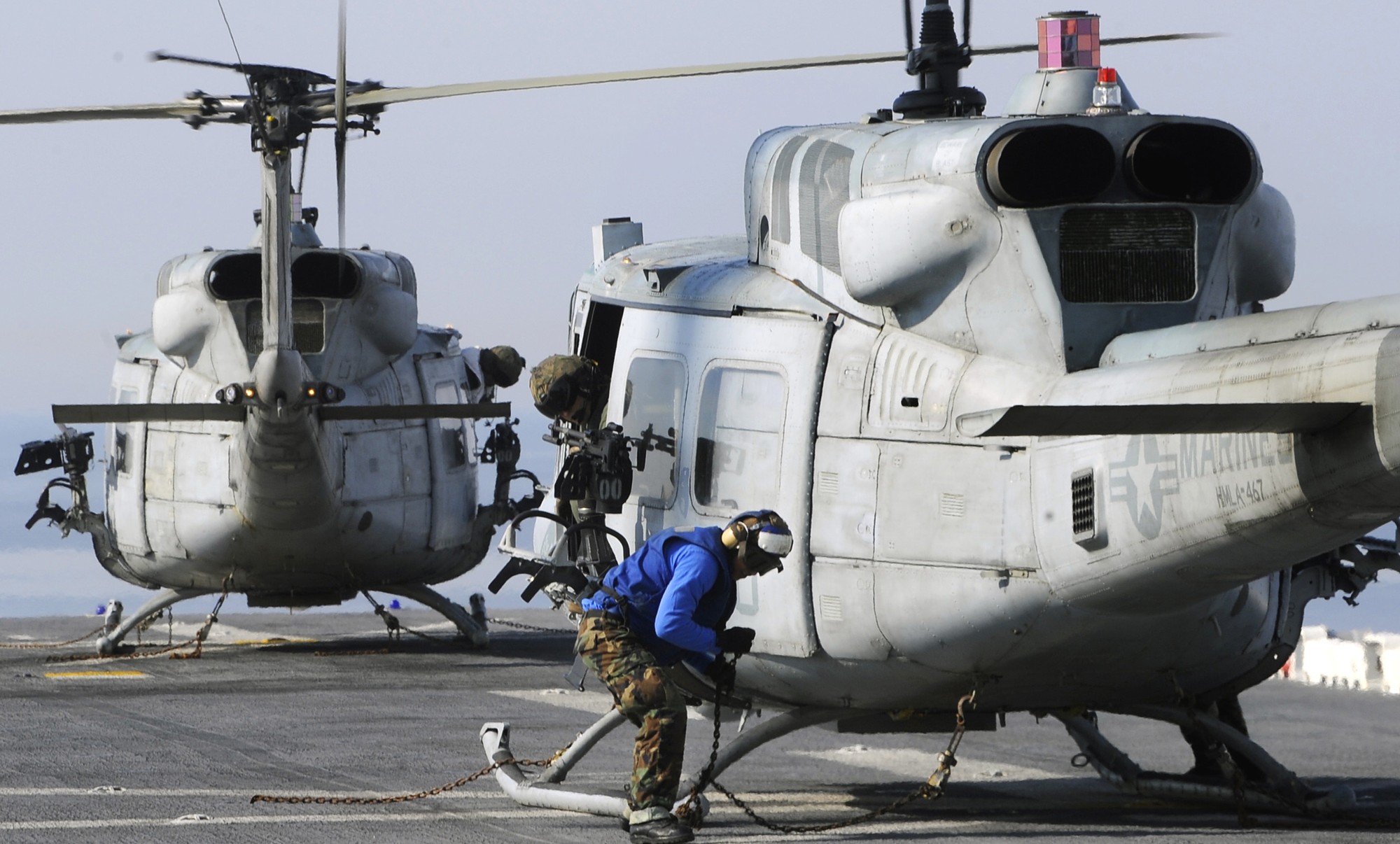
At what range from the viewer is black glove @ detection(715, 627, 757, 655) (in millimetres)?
8180

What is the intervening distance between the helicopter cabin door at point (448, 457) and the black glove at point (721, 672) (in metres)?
11.1

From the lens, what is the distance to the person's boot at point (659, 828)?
796 cm

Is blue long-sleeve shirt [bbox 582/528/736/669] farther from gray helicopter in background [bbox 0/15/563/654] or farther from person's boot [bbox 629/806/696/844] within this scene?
gray helicopter in background [bbox 0/15/563/654]

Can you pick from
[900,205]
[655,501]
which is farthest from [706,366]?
[900,205]

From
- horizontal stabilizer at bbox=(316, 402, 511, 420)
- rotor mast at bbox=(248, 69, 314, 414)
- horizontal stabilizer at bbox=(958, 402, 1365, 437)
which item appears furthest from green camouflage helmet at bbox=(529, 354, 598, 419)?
rotor mast at bbox=(248, 69, 314, 414)

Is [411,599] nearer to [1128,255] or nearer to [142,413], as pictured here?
[142,413]

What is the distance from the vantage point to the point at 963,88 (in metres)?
10.4

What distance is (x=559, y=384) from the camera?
10.2 m

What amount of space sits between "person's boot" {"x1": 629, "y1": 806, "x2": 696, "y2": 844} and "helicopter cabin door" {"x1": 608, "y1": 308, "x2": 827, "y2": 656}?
1.12m

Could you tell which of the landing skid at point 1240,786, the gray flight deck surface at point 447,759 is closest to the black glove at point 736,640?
the gray flight deck surface at point 447,759

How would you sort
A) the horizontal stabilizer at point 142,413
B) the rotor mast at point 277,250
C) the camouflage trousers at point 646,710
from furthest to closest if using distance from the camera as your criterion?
1. the rotor mast at point 277,250
2. the horizontal stabilizer at point 142,413
3. the camouflage trousers at point 646,710

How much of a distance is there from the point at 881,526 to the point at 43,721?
7.57 metres

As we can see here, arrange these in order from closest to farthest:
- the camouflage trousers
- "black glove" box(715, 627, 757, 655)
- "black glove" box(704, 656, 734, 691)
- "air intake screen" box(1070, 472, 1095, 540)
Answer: "air intake screen" box(1070, 472, 1095, 540) < the camouflage trousers < "black glove" box(715, 627, 757, 655) < "black glove" box(704, 656, 734, 691)

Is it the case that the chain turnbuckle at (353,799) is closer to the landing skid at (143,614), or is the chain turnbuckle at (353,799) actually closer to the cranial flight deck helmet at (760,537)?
the cranial flight deck helmet at (760,537)
